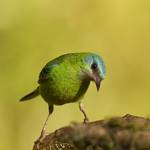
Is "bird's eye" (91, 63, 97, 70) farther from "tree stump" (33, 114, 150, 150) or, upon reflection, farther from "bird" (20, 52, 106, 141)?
"tree stump" (33, 114, 150, 150)

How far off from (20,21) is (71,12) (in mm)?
269

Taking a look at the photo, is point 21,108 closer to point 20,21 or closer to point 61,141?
point 20,21

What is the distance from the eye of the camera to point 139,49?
337 centimetres

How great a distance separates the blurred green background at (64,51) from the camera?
128 inches

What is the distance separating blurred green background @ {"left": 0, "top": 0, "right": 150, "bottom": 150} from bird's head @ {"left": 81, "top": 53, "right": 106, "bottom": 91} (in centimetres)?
107

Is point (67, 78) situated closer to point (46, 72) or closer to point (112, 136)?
point (46, 72)

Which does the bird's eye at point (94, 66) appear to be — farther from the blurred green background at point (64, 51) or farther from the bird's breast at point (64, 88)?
the blurred green background at point (64, 51)

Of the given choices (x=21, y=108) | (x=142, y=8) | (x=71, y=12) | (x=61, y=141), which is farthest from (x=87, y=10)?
(x=61, y=141)

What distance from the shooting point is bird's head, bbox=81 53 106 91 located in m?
2.08

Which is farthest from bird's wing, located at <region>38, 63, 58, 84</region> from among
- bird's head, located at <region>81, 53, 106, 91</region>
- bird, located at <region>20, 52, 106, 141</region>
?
bird's head, located at <region>81, 53, 106, 91</region>

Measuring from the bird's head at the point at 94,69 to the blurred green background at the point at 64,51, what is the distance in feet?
3.51

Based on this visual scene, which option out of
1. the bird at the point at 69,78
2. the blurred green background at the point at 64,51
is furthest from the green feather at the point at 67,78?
the blurred green background at the point at 64,51

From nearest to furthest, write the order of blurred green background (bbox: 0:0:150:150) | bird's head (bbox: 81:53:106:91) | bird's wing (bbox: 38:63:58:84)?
bird's head (bbox: 81:53:106:91) → bird's wing (bbox: 38:63:58:84) → blurred green background (bbox: 0:0:150:150)

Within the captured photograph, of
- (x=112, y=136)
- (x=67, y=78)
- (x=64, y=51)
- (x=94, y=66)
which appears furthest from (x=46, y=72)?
(x=112, y=136)
